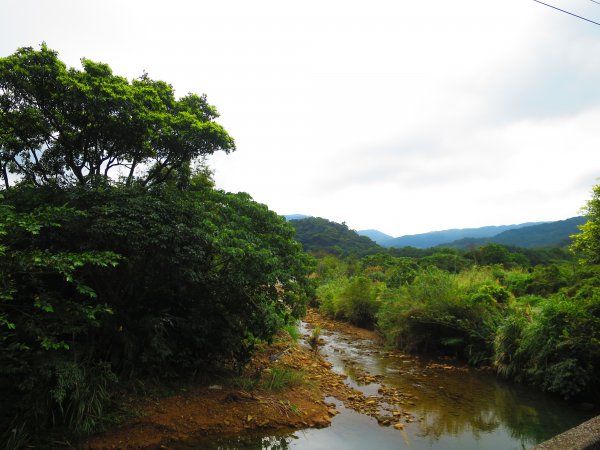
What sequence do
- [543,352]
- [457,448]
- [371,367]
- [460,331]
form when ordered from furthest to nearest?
[460,331], [371,367], [543,352], [457,448]

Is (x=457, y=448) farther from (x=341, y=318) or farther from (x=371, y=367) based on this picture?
(x=341, y=318)

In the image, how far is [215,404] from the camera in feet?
20.4

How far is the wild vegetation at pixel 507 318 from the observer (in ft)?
25.0

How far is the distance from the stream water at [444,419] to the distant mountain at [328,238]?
137 feet

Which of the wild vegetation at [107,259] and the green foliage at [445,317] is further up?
the wild vegetation at [107,259]

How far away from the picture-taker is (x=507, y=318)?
9477mm

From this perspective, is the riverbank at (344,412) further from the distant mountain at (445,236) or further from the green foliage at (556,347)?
the distant mountain at (445,236)

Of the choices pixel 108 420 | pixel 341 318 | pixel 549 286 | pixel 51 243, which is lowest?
pixel 341 318

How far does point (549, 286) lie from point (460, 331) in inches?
155

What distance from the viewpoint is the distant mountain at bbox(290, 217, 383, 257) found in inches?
2196

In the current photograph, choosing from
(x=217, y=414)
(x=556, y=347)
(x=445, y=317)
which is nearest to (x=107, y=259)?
(x=217, y=414)

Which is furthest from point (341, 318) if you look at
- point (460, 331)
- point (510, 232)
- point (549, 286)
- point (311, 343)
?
point (510, 232)

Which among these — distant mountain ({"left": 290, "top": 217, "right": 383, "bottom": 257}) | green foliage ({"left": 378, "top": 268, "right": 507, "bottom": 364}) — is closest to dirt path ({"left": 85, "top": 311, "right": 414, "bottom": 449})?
green foliage ({"left": 378, "top": 268, "right": 507, "bottom": 364})

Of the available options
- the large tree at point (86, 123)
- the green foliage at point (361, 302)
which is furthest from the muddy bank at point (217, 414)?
the green foliage at point (361, 302)
